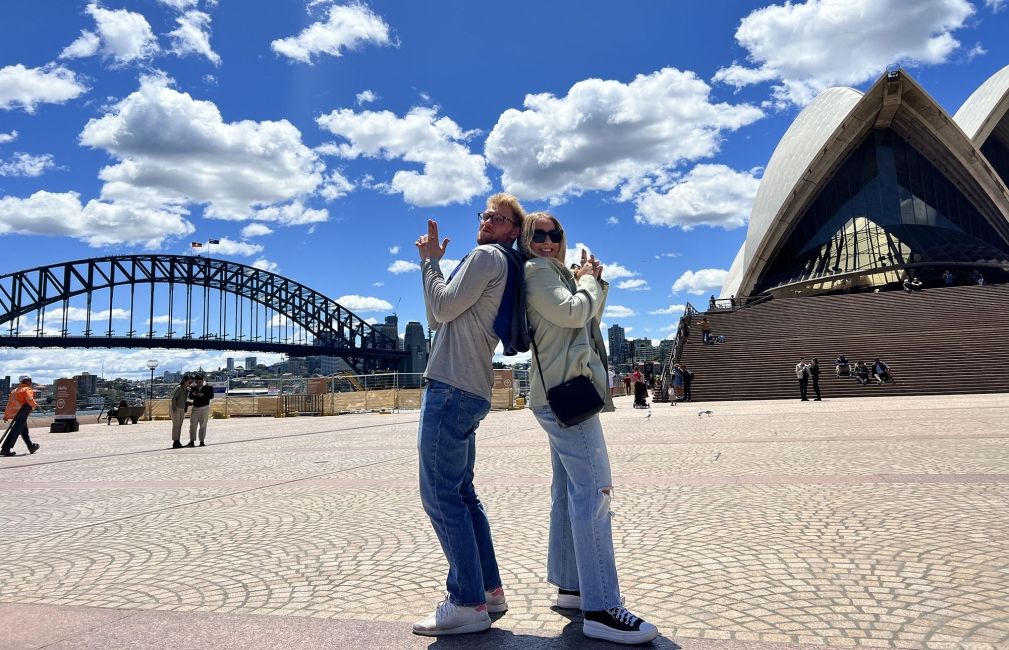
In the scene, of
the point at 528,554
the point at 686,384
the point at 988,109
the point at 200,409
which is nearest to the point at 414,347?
the point at 988,109

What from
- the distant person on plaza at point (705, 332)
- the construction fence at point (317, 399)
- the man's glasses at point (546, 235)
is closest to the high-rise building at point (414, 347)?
the construction fence at point (317, 399)

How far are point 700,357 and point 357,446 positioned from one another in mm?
20403

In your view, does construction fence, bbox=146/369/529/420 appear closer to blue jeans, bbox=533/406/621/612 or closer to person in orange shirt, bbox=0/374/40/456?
person in orange shirt, bbox=0/374/40/456

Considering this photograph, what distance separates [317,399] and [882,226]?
1647 inches

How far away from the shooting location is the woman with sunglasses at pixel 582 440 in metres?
2.61

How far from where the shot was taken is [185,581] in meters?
3.52

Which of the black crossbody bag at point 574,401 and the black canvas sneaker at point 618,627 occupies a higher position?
the black crossbody bag at point 574,401

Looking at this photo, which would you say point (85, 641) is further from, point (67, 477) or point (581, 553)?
point (67, 477)

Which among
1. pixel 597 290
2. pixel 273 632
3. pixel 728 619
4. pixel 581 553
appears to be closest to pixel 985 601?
pixel 728 619

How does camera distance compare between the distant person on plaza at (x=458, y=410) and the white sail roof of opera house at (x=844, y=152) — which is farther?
the white sail roof of opera house at (x=844, y=152)

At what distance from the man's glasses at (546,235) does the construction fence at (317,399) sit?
23.5 metres

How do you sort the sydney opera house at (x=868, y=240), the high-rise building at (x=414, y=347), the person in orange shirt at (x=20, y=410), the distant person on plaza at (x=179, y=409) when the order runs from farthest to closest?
the high-rise building at (x=414, y=347) → the sydney opera house at (x=868, y=240) → the distant person on plaza at (x=179, y=409) → the person in orange shirt at (x=20, y=410)

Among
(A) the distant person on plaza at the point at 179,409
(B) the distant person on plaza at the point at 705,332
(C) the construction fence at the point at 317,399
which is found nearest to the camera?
(A) the distant person on plaza at the point at 179,409

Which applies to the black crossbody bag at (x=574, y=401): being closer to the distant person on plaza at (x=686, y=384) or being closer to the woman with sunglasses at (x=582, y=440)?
the woman with sunglasses at (x=582, y=440)
